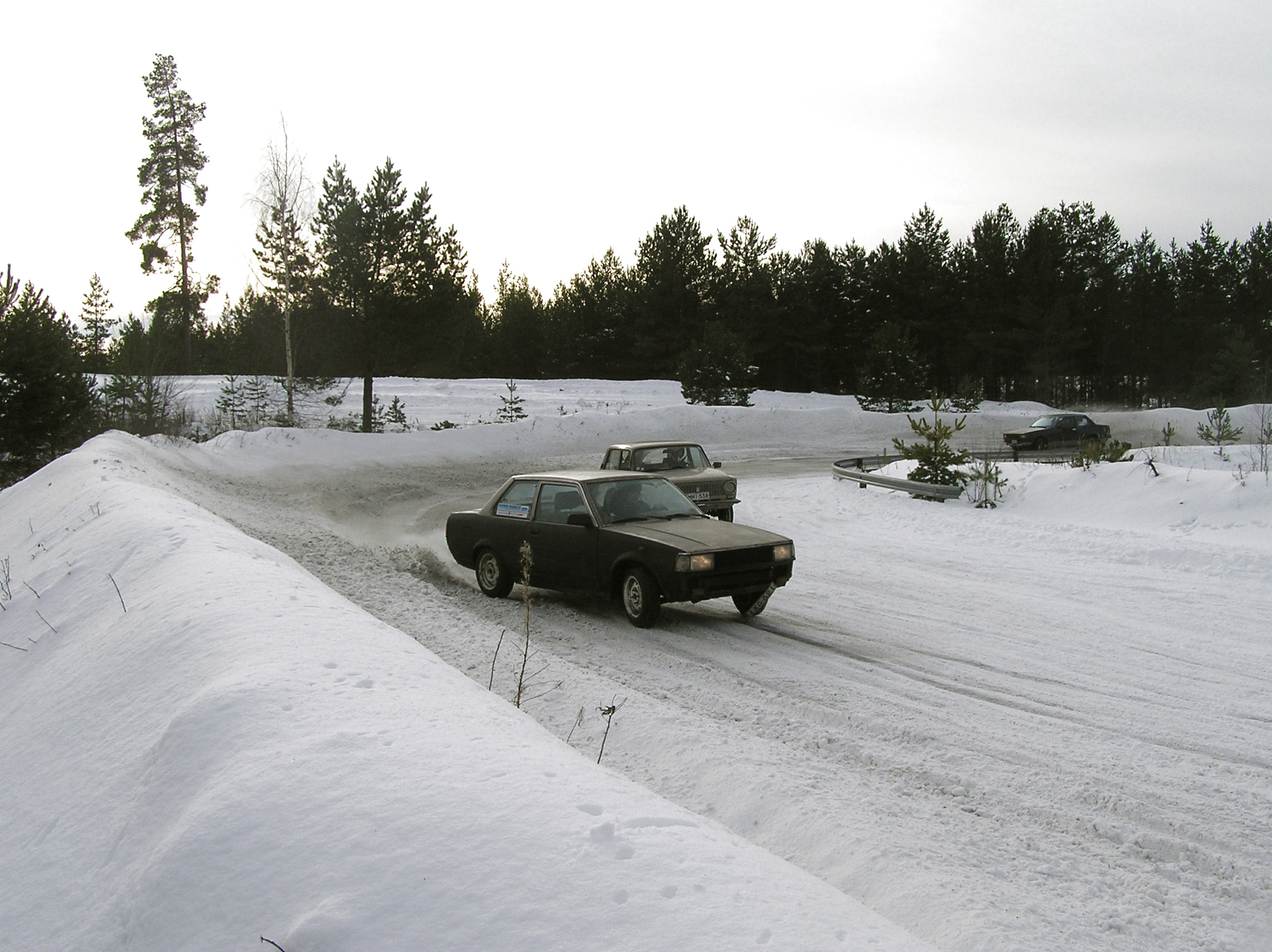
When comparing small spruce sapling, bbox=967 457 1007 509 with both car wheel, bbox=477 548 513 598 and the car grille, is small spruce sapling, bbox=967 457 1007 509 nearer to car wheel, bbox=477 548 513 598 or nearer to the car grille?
the car grille

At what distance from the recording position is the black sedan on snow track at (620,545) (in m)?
7.94

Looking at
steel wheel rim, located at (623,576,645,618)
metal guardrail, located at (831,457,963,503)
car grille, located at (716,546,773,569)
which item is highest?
car grille, located at (716,546,773,569)

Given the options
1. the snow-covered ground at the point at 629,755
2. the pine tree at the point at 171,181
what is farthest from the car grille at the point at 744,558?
the pine tree at the point at 171,181

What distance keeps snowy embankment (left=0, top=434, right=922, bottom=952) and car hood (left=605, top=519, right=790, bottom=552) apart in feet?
11.1

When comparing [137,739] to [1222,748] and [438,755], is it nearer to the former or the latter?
[438,755]

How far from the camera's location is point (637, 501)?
9188 mm

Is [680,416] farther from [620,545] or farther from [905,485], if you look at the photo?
[620,545]

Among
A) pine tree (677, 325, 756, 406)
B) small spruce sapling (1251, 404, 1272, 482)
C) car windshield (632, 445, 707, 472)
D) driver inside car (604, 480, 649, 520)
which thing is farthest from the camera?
pine tree (677, 325, 756, 406)

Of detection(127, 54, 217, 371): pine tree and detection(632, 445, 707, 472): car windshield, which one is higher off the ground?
detection(127, 54, 217, 371): pine tree

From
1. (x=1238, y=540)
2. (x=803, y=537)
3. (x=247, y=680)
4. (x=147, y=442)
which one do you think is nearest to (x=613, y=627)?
(x=247, y=680)

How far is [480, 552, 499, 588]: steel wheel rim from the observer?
32.3 feet

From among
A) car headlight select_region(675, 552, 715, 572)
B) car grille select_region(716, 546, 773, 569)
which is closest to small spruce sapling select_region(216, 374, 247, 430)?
car headlight select_region(675, 552, 715, 572)

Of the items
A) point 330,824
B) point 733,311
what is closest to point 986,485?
point 330,824

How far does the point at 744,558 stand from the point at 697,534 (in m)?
0.56
